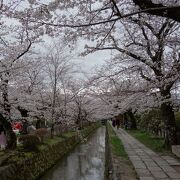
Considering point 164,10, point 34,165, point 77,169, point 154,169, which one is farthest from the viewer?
point 77,169

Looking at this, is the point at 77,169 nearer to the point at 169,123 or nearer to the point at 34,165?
the point at 34,165

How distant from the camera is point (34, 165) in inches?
516

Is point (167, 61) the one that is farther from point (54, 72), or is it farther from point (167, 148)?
point (54, 72)

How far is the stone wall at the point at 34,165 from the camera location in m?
9.93

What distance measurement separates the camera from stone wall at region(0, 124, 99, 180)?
993 centimetres

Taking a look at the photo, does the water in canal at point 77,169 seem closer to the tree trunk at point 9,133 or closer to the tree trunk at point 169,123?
the tree trunk at point 9,133

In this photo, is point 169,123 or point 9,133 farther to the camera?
point 169,123

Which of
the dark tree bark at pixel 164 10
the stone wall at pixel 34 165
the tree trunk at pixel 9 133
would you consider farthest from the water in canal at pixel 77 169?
the dark tree bark at pixel 164 10

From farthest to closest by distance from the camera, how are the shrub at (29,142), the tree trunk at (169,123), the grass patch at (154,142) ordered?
the grass patch at (154,142)
the tree trunk at (169,123)
the shrub at (29,142)

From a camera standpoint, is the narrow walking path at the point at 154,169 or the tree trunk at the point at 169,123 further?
the tree trunk at the point at 169,123

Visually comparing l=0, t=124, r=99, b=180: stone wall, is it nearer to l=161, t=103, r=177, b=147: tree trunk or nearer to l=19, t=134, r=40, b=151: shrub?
l=19, t=134, r=40, b=151: shrub

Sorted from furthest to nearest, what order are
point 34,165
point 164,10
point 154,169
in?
point 34,165 → point 154,169 → point 164,10

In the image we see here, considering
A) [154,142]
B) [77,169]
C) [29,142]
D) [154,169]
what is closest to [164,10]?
[154,169]

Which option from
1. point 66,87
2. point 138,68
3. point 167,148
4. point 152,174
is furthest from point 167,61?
point 66,87
